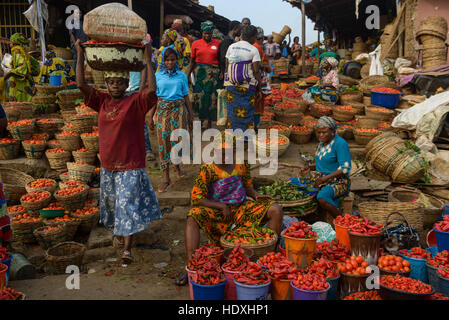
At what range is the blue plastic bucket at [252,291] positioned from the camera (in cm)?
276

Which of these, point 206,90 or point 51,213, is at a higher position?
point 206,90

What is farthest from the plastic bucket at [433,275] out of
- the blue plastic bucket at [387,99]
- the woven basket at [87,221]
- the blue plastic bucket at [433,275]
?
the blue plastic bucket at [387,99]

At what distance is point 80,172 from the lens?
6078 mm

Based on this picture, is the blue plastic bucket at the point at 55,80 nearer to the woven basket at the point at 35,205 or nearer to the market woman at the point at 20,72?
the market woman at the point at 20,72

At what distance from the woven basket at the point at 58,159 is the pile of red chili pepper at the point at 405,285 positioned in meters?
5.35

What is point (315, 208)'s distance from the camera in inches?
184

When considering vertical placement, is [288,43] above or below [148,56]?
above

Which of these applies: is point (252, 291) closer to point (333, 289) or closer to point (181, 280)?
point (333, 289)

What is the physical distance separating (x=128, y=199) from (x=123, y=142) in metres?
0.55

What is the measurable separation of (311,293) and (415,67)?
34.1ft

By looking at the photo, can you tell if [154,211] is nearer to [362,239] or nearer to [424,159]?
[362,239]

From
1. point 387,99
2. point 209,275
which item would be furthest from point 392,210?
point 387,99

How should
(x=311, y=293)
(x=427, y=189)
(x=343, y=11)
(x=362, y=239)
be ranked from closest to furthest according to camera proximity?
(x=311, y=293)
(x=362, y=239)
(x=427, y=189)
(x=343, y=11)

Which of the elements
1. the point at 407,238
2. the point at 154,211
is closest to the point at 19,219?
Result: the point at 154,211
